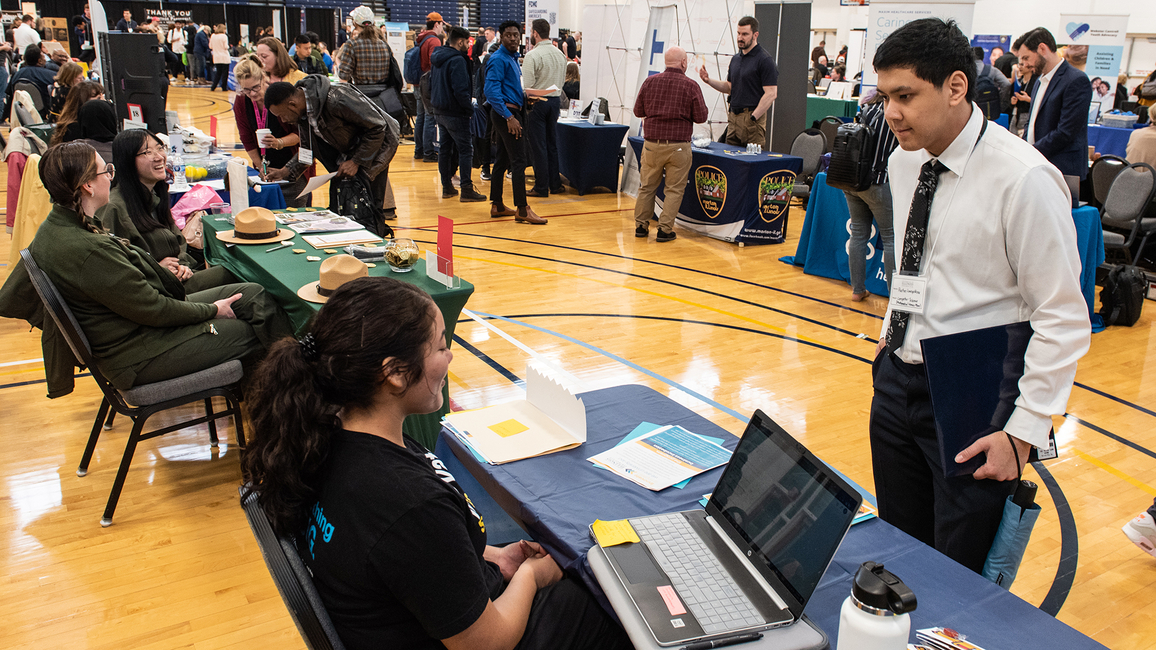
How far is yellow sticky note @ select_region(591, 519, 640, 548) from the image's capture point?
1.49 m

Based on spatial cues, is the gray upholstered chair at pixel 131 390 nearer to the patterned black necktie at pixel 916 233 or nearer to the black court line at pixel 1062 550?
the patterned black necktie at pixel 916 233

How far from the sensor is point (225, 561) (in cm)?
261

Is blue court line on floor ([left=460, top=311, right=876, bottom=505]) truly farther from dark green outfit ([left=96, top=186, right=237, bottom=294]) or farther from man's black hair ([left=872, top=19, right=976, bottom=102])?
man's black hair ([left=872, top=19, right=976, bottom=102])

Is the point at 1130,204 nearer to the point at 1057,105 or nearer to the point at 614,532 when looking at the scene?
the point at 1057,105

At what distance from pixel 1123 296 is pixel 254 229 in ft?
17.0

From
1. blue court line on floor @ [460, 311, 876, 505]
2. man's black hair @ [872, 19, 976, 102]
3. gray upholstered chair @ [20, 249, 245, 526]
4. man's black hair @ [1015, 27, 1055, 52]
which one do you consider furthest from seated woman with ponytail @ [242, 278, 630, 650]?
man's black hair @ [1015, 27, 1055, 52]

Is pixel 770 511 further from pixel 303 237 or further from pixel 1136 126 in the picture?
pixel 1136 126

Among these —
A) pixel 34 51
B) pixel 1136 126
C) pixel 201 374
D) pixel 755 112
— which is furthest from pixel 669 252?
pixel 34 51

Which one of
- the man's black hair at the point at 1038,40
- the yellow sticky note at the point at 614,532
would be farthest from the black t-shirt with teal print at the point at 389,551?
the man's black hair at the point at 1038,40

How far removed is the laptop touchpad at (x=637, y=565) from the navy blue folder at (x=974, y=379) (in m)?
0.67

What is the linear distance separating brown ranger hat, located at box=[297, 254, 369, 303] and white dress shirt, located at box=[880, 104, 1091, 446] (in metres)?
1.99

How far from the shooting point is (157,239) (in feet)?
12.3

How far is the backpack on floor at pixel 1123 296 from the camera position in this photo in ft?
16.4

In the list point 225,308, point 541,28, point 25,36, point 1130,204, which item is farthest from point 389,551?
point 25,36
